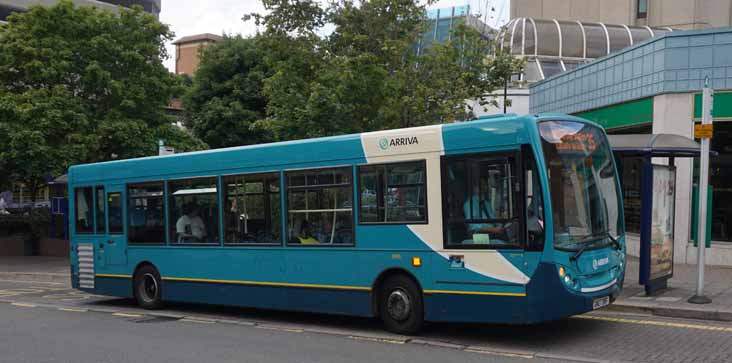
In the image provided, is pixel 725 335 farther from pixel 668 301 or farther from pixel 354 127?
pixel 354 127

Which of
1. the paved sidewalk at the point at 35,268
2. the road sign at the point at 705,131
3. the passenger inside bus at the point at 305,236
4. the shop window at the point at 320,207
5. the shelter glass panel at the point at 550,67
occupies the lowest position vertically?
the paved sidewalk at the point at 35,268

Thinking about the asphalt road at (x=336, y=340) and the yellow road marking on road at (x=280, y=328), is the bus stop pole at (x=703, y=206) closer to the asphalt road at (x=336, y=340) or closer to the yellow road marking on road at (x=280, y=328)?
the asphalt road at (x=336, y=340)

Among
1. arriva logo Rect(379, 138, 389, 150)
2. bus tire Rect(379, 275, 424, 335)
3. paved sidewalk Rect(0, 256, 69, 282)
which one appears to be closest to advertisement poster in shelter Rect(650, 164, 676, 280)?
bus tire Rect(379, 275, 424, 335)

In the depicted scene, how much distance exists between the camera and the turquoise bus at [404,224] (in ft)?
26.6

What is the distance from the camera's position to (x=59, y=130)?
22.7 meters

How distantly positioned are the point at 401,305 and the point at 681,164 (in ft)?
30.3

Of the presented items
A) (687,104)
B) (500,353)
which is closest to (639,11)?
(687,104)

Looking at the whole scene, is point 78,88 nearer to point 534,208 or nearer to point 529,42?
point 529,42

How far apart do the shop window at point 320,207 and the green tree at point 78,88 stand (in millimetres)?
14587

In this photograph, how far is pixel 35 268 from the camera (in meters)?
22.0

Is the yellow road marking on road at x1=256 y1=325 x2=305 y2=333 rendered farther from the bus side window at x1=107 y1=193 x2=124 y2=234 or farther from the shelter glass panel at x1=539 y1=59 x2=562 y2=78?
the shelter glass panel at x1=539 y1=59 x2=562 y2=78

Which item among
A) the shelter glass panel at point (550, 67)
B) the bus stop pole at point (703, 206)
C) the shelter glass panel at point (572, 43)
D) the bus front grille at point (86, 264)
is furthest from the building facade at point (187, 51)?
the bus stop pole at point (703, 206)

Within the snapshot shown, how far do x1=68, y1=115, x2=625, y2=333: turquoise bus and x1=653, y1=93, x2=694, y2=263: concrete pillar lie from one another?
6.84m

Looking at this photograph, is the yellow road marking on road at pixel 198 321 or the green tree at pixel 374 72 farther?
the green tree at pixel 374 72
